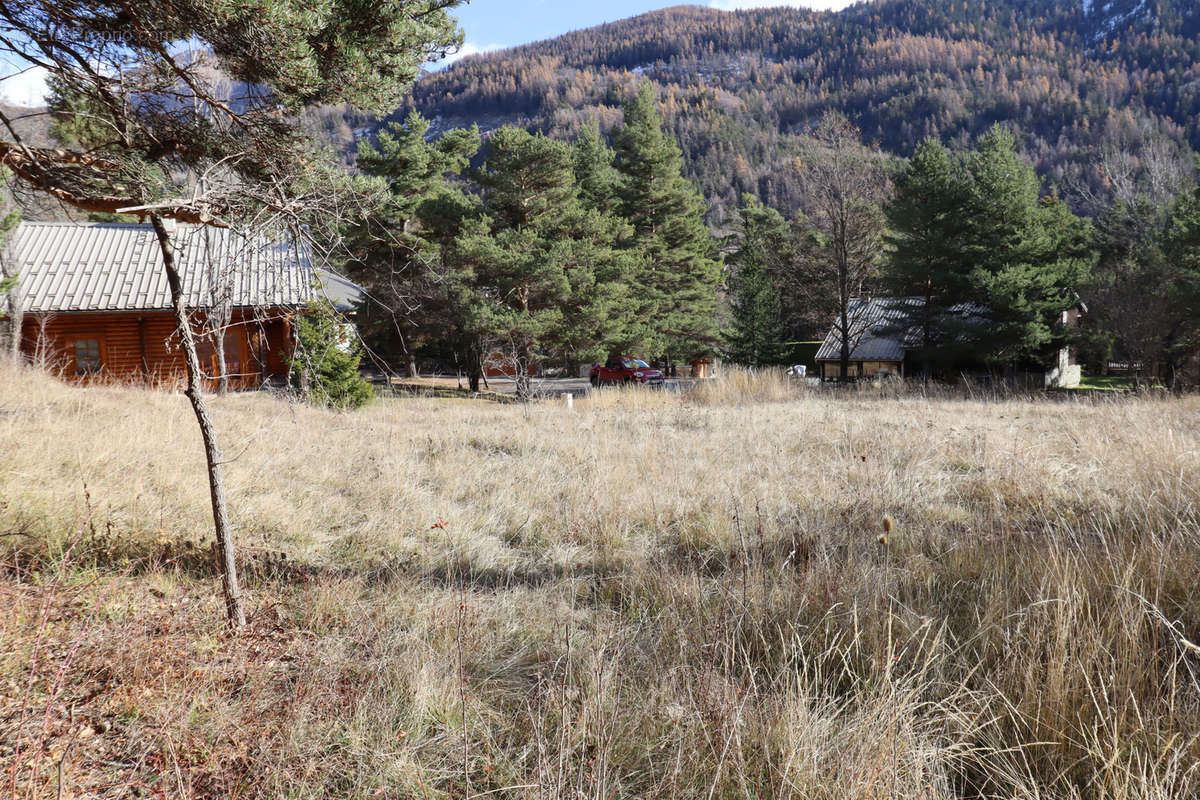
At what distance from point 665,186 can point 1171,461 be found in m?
28.4

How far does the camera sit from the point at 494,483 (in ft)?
20.4

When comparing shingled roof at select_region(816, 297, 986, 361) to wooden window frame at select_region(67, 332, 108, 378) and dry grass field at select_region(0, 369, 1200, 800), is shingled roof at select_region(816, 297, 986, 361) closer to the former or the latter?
dry grass field at select_region(0, 369, 1200, 800)

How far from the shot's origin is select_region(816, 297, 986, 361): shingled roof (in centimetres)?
2353

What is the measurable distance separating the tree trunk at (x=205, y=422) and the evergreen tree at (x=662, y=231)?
26053 millimetres

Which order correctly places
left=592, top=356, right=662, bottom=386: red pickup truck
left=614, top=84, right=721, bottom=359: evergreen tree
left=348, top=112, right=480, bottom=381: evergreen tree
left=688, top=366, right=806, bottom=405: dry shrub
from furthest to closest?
left=614, top=84, right=721, bottom=359: evergreen tree < left=592, top=356, right=662, bottom=386: red pickup truck < left=348, top=112, right=480, bottom=381: evergreen tree < left=688, top=366, right=806, bottom=405: dry shrub

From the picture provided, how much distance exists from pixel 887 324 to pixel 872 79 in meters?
151

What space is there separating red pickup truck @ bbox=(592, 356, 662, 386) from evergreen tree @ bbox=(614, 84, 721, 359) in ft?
7.77

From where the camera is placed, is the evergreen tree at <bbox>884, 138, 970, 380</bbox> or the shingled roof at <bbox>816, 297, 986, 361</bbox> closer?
the evergreen tree at <bbox>884, 138, 970, 380</bbox>

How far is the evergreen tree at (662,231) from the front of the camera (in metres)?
29.8

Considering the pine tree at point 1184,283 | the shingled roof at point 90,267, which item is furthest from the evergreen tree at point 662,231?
the pine tree at point 1184,283

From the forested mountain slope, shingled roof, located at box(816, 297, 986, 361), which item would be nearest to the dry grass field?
shingled roof, located at box(816, 297, 986, 361)

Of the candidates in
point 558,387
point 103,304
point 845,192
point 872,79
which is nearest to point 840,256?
point 845,192

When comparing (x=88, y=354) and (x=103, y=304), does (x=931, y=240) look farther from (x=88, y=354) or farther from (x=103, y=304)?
(x=88, y=354)

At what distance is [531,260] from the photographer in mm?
20234
